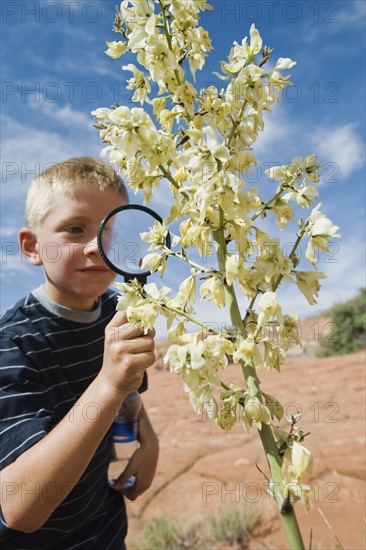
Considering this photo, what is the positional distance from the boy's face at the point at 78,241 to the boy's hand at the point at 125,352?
30.5 inches

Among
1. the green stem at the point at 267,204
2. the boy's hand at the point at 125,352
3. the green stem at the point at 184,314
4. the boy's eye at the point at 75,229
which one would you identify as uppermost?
the boy's eye at the point at 75,229

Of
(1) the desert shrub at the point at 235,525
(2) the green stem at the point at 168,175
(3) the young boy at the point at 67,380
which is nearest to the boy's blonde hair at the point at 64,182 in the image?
(3) the young boy at the point at 67,380

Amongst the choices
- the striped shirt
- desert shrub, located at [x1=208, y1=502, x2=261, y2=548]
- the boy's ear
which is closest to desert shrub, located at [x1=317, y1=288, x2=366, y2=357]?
desert shrub, located at [x1=208, y1=502, x2=261, y2=548]

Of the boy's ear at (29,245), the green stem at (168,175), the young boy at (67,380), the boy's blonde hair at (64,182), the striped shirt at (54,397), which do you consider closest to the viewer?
the green stem at (168,175)

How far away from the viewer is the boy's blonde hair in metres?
2.32

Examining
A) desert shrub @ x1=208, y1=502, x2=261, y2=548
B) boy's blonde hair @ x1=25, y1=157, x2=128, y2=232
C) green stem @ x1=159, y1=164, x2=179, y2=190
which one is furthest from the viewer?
desert shrub @ x1=208, y1=502, x2=261, y2=548

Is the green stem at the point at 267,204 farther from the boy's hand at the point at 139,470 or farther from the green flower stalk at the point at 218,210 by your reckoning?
the boy's hand at the point at 139,470

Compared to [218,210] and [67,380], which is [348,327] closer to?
[67,380]

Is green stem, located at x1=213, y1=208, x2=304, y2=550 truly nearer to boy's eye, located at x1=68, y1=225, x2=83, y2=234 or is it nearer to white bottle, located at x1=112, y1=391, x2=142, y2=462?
boy's eye, located at x1=68, y1=225, x2=83, y2=234

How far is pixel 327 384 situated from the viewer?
9055mm

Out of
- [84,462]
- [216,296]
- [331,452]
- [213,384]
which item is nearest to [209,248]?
[216,296]

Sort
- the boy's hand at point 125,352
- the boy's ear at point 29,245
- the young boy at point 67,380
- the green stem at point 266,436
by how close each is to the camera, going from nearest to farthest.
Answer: the green stem at point 266,436, the boy's hand at point 125,352, the young boy at point 67,380, the boy's ear at point 29,245

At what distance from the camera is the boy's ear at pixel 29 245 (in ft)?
8.02

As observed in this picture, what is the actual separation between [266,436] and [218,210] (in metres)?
0.47
